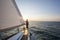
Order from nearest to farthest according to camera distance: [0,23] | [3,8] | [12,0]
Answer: [0,23], [3,8], [12,0]

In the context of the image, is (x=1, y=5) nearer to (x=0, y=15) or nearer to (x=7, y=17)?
(x=0, y=15)

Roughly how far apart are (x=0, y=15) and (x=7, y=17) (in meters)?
0.46

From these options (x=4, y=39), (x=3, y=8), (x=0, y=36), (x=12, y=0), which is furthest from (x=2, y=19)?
(x=12, y=0)

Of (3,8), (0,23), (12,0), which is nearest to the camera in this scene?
(0,23)

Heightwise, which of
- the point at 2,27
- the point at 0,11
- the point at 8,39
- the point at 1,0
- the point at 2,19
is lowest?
the point at 8,39

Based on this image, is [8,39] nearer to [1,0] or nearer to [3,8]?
[3,8]

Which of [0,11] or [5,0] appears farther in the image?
[5,0]

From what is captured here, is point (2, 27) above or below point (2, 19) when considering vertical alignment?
below

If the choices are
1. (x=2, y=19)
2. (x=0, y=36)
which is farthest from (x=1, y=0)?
(x=0, y=36)

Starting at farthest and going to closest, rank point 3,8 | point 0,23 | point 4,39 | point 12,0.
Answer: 1. point 12,0
2. point 4,39
3. point 3,8
4. point 0,23

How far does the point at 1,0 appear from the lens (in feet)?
9.49

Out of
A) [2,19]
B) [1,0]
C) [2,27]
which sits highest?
[1,0]

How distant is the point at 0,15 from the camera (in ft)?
9.26

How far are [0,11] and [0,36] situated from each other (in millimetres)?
754
